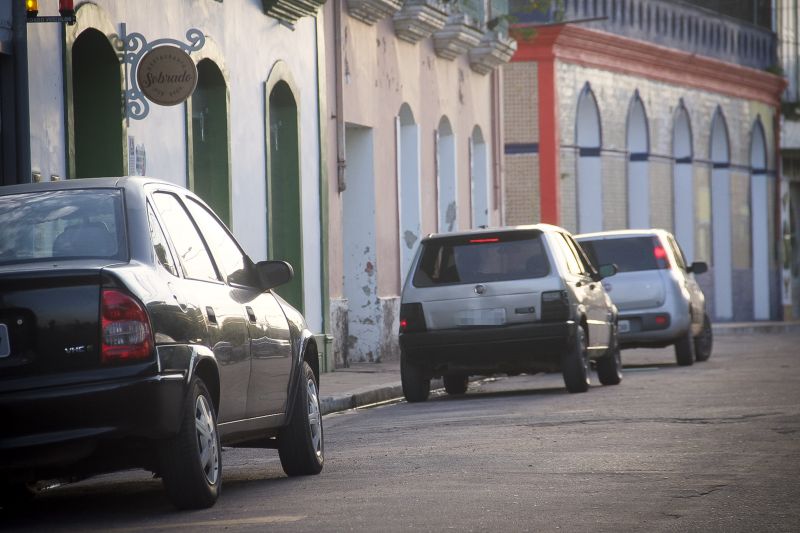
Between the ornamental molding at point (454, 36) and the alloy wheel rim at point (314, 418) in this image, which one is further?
the ornamental molding at point (454, 36)

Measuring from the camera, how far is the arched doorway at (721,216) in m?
47.5

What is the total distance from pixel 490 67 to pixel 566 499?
24299 millimetres

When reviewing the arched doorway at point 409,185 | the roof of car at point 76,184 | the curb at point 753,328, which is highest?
the arched doorway at point 409,185

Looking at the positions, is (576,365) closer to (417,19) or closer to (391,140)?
(391,140)

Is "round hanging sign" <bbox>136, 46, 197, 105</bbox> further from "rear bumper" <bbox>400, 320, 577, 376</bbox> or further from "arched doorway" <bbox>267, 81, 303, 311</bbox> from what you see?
"arched doorway" <bbox>267, 81, 303, 311</bbox>

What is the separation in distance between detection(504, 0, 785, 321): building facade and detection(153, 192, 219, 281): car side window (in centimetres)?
2315

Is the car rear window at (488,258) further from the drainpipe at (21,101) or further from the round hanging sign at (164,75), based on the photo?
the drainpipe at (21,101)

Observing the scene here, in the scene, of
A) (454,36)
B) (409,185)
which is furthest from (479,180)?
(409,185)

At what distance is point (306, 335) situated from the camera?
10.4 m

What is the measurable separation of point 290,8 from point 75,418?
47.7 ft

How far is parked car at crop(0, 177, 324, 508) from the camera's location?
25.3ft

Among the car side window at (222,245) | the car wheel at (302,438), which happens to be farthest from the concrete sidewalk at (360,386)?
the car side window at (222,245)

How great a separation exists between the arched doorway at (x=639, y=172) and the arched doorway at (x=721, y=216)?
4.83 meters

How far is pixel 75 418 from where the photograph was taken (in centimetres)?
771
